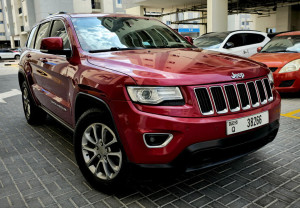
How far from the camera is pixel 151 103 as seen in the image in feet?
7.55

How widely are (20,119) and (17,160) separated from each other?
235 cm

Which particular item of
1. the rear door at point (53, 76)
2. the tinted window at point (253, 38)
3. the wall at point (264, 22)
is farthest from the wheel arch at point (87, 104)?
the wall at point (264, 22)

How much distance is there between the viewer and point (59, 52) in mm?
3348

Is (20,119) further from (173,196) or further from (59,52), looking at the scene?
(173,196)

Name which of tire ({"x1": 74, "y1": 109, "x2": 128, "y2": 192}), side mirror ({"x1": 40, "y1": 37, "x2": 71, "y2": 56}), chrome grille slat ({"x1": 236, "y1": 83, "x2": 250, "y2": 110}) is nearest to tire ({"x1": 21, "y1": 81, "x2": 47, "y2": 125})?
side mirror ({"x1": 40, "y1": 37, "x2": 71, "y2": 56})

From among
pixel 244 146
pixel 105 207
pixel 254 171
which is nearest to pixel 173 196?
pixel 105 207

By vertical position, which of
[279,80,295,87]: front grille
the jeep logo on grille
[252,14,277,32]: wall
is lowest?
[279,80,295,87]: front grille

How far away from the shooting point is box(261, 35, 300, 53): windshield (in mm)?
7729

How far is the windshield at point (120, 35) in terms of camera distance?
3348mm

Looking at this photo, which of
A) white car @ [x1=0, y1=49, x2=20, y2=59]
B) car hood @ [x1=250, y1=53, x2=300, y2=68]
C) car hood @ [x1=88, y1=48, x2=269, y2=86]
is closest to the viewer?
car hood @ [x1=88, y1=48, x2=269, y2=86]

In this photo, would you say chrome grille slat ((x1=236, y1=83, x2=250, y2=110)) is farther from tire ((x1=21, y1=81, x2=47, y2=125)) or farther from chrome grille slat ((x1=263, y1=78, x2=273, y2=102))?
tire ((x1=21, y1=81, x2=47, y2=125))

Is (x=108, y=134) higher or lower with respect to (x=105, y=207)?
higher

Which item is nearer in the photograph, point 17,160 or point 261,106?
point 261,106

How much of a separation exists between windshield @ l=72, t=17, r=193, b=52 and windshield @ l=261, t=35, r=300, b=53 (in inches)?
190
